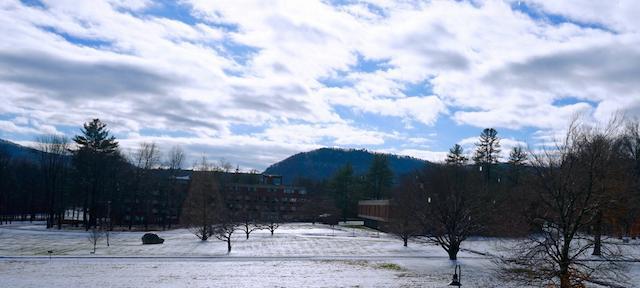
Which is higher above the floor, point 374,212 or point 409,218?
point 409,218

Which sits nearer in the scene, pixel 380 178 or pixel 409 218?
pixel 409 218

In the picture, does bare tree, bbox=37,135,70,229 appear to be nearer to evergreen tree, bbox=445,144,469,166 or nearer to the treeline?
the treeline

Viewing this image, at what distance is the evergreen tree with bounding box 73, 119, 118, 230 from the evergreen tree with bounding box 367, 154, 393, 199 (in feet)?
201

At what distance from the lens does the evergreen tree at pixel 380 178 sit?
432ft

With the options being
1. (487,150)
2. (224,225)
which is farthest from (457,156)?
(224,225)

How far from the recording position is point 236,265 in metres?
39.3

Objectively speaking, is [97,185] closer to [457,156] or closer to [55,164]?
[55,164]

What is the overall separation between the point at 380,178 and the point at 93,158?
67.4 m

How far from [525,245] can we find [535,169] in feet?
10.8

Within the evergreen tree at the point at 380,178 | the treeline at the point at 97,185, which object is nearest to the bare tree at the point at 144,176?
the treeline at the point at 97,185

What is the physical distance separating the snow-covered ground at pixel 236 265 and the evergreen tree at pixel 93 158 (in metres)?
26.3

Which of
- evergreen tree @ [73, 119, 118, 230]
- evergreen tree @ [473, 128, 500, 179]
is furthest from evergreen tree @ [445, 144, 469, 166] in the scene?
evergreen tree @ [73, 119, 118, 230]

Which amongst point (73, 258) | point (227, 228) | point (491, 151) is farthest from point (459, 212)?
point (491, 151)

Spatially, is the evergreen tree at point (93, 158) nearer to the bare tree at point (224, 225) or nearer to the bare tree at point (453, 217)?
the bare tree at point (224, 225)
